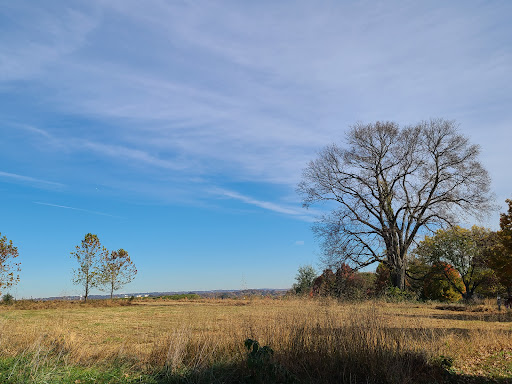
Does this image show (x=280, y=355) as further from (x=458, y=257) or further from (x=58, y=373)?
(x=458, y=257)

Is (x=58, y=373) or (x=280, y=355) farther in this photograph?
(x=280, y=355)

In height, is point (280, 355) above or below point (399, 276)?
below

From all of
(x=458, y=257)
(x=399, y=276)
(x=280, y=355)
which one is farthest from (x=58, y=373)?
(x=458, y=257)

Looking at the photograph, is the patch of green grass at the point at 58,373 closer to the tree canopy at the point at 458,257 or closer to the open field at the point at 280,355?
the open field at the point at 280,355

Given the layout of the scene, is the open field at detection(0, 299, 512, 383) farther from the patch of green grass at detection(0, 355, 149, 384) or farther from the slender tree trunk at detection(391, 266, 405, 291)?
the slender tree trunk at detection(391, 266, 405, 291)

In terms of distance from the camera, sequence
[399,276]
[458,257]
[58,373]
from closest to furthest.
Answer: [58,373] < [399,276] < [458,257]

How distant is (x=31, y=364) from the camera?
5.89 m

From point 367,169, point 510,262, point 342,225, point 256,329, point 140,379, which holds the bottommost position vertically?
point 140,379

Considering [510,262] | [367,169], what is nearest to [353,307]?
[510,262]

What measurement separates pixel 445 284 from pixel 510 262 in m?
19.4

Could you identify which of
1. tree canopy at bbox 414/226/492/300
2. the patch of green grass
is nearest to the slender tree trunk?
tree canopy at bbox 414/226/492/300

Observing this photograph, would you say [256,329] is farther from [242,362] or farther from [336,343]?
[336,343]

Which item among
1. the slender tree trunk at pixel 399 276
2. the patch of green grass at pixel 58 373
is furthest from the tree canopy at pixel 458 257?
the patch of green grass at pixel 58 373

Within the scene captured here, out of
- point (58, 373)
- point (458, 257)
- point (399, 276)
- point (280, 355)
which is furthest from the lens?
point (458, 257)
